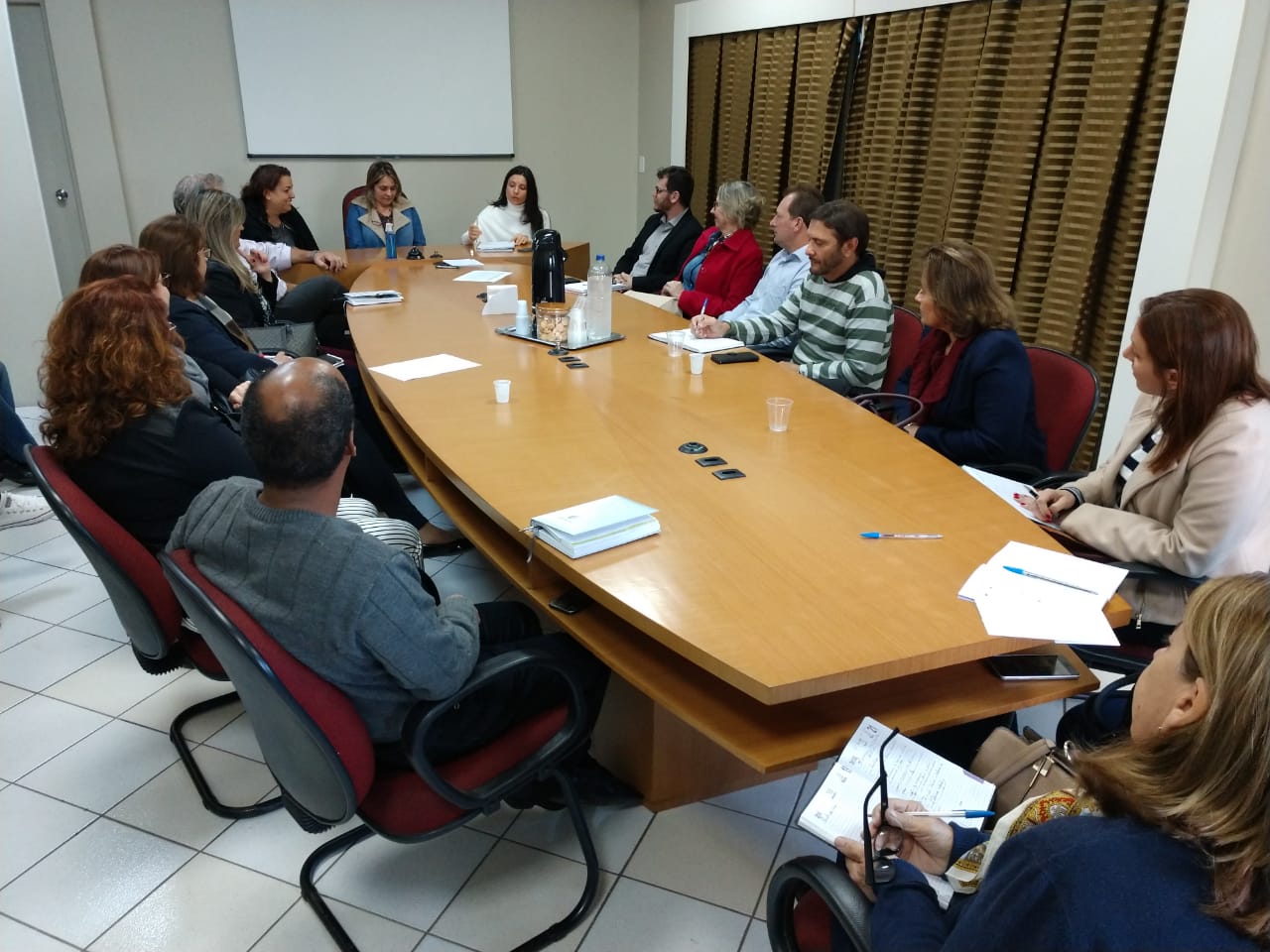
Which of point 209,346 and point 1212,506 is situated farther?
point 209,346

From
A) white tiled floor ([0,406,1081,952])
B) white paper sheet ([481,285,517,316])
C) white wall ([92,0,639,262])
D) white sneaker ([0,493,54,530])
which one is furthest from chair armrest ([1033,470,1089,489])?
white wall ([92,0,639,262])

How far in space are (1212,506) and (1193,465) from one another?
11 cm

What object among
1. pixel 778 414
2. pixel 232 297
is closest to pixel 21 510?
pixel 232 297

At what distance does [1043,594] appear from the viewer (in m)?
1.61

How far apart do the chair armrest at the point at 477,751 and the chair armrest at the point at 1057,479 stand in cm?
152

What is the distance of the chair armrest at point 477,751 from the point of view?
1396 millimetres

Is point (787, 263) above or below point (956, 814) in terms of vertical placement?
above

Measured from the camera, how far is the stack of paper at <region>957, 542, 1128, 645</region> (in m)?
1.50

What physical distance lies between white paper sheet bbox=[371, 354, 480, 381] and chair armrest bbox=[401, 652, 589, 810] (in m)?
1.64

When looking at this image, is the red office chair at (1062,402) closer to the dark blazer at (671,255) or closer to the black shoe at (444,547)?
the black shoe at (444,547)

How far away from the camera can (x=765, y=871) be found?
6.16 feet

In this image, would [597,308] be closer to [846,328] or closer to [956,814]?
[846,328]

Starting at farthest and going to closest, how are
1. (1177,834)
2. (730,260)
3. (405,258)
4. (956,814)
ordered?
1. (405,258)
2. (730,260)
3. (956,814)
4. (1177,834)

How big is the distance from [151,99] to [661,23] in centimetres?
372
